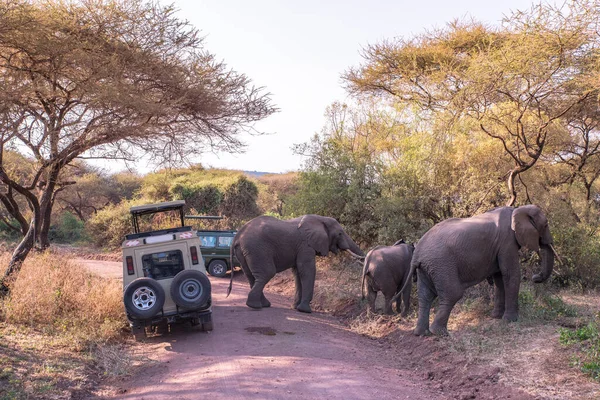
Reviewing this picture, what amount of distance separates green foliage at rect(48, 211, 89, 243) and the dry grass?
64.2 feet

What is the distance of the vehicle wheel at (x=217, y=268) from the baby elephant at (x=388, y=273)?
319 inches

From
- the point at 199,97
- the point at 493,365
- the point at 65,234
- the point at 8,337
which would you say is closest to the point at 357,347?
the point at 493,365

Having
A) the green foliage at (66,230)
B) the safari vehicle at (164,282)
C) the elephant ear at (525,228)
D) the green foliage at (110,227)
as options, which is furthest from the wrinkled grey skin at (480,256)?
the green foliage at (66,230)

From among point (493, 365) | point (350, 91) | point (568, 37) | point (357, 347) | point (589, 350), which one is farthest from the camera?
point (350, 91)

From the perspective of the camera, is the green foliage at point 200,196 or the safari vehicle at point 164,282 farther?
the green foliage at point 200,196

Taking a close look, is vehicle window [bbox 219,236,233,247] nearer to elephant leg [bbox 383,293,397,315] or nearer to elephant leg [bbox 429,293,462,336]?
elephant leg [bbox 383,293,397,315]

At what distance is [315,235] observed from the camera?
13344 millimetres

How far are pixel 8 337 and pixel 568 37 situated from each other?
40.9ft

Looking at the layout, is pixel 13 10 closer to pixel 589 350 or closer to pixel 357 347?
pixel 357 347

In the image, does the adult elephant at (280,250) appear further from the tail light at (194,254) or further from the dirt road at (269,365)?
the tail light at (194,254)

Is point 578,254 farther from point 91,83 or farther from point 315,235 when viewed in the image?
point 91,83

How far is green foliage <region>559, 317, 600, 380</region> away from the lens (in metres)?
6.64

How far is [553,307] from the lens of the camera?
10.1 m

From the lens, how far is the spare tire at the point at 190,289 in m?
9.63
